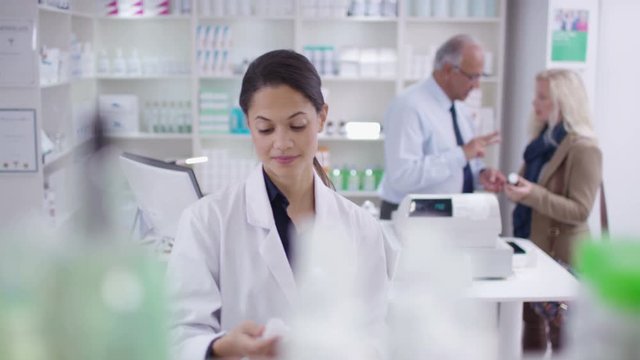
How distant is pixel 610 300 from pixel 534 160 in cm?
358

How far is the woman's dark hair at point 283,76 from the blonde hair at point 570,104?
2340mm

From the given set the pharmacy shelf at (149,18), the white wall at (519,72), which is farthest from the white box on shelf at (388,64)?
the pharmacy shelf at (149,18)

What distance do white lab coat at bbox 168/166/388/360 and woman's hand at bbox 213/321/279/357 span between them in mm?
366

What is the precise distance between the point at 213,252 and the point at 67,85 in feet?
13.7

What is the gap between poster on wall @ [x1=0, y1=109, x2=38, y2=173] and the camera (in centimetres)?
423

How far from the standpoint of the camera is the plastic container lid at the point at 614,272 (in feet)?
1.69

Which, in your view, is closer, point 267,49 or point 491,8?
point 491,8

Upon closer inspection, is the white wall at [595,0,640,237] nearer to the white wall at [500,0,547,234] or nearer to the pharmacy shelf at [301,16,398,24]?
the white wall at [500,0,547,234]

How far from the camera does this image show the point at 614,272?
0.52m

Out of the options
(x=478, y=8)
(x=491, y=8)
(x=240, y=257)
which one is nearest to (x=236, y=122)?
(x=478, y=8)

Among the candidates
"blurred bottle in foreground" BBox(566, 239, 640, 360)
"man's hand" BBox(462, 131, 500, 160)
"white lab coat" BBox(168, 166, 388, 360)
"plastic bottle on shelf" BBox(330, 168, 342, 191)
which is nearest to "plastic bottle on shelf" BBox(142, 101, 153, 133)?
"plastic bottle on shelf" BBox(330, 168, 342, 191)

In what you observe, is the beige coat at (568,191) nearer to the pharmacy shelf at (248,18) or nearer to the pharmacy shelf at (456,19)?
the pharmacy shelf at (456,19)

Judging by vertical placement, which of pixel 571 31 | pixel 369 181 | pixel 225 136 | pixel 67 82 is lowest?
pixel 369 181

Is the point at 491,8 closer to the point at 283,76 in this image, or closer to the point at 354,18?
the point at 354,18
